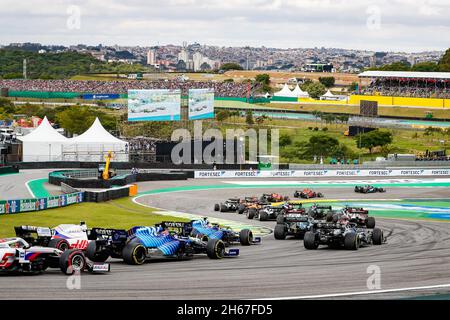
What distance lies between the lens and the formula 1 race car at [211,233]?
26156mm

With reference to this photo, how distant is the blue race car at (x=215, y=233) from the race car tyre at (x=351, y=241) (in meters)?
3.52

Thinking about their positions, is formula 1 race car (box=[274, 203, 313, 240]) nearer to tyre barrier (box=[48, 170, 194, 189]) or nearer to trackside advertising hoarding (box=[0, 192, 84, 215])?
trackside advertising hoarding (box=[0, 192, 84, 215])

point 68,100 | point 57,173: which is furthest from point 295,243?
point 68,100

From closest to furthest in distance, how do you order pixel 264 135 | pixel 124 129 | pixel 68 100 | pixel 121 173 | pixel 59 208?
1. pixel 59 208
2. pixel 121 173
3. pixel 124 129
4. pixel 264 135
5. pixel 68 100

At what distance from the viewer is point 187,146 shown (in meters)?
73.4

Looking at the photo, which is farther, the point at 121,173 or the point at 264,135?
the point at 264,135

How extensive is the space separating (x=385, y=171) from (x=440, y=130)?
4352cm

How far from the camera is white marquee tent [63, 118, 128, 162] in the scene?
243ft

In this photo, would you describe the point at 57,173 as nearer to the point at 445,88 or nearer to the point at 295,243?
the point at 295,243

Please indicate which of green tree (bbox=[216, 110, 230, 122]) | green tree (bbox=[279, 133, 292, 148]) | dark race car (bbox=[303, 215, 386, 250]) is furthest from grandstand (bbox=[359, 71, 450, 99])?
dark race car (bbox=[303, 215, 386, 250])

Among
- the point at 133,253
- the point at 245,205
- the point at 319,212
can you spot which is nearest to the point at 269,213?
the point at 319,212

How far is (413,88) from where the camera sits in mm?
145625

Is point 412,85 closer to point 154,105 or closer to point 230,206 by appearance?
point 154,105

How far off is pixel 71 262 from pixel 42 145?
5495cm
